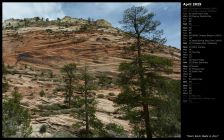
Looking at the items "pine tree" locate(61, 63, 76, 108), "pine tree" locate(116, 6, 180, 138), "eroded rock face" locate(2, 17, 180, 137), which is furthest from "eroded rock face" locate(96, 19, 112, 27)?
"pine tree" locate(116, 6, 180, 138)

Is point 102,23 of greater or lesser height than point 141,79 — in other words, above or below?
above

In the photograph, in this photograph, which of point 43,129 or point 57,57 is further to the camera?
point 57,57

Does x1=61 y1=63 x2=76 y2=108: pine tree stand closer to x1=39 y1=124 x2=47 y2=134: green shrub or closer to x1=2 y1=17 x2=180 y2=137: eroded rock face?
x1=2 y1=17 x2=180 y2=137: eroded rock face

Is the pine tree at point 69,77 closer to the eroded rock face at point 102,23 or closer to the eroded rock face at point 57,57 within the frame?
the eroded rock face at point 57,57

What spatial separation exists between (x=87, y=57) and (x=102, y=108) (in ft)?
87.5

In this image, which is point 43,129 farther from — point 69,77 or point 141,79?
point 141,79

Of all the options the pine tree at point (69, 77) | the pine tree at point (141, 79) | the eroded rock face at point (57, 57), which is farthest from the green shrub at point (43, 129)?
the pine tree at point (141, 79)

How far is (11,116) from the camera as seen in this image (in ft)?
79.3

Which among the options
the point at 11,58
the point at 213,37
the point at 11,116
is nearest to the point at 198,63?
the point at 213,37

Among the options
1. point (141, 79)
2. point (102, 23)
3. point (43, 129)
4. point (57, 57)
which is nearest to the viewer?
point (141, 79)

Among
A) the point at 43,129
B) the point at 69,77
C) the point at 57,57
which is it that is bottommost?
the point at 43,129

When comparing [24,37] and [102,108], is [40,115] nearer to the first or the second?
[102,108]

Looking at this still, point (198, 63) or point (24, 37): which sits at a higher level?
point (24, 37)

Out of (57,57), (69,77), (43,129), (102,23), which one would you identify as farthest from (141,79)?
(102,23)
